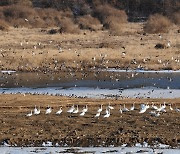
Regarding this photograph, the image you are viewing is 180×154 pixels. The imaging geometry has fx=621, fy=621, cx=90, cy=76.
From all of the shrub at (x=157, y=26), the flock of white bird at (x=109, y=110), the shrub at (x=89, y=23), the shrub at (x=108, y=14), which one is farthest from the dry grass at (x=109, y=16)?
the flock of white bird at (x=109, y=110)

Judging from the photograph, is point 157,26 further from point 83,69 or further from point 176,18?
point 83,69

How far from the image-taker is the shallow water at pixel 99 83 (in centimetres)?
2622

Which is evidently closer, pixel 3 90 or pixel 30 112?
pixel 30 112

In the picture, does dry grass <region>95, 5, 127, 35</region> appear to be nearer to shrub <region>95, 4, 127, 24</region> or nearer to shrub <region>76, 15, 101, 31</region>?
shrub <region>95, 4, 127, 24</region>

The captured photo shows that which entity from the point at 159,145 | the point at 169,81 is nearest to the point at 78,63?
the point at 169,81

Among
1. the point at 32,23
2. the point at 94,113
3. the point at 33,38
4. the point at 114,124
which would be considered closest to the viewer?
the point at 114,124

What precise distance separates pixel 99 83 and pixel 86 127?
10740mm

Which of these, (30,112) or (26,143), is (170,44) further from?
(26,143)

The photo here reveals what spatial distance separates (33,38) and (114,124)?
31.0m

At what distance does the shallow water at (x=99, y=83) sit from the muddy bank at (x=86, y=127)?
331cm

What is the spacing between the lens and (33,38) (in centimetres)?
4941

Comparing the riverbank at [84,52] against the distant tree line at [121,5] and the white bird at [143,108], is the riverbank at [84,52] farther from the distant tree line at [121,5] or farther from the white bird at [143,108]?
the distant tree line at [121,5]

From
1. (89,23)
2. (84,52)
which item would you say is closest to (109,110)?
(84,52)

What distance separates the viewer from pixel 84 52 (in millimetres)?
39812
